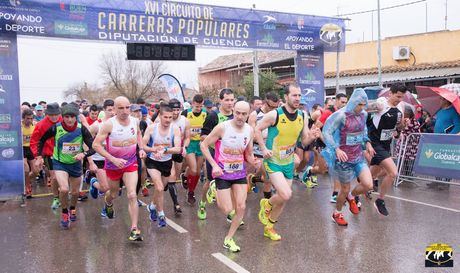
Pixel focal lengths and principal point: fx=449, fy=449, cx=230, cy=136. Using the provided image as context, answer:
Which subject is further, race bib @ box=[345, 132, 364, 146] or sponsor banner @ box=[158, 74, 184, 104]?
sponsor banner @ box=[158, 74, 184, 104]

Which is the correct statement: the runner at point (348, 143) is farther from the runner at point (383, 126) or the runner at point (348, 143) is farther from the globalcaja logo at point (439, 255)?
the globalcaja logo at point (439, 255)

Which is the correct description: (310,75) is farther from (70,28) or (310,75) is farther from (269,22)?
(70,28)

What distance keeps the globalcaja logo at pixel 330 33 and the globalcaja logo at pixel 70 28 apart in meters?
6.82

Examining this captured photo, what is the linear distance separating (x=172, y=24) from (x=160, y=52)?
106 centimetres

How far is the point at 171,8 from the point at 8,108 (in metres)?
4.45

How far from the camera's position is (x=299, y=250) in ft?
18.5

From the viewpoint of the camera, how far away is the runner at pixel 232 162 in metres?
5.68

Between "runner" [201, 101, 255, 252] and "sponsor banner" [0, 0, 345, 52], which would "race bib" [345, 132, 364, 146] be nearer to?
"runner" [201, 101, 255, 252]

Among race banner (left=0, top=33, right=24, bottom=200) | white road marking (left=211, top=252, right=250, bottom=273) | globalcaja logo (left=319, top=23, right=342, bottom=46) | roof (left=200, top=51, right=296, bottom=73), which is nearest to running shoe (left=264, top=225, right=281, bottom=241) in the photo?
white road marking (left=211, top=252, right=250, bottom=273)

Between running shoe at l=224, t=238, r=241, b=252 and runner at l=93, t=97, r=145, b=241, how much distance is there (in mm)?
1285

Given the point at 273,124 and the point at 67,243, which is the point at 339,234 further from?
the point at 67,243

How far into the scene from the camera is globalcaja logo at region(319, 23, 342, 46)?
43.8ft

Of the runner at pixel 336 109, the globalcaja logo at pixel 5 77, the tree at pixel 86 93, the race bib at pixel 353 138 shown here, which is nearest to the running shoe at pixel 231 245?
the race bib at pixel 353 138

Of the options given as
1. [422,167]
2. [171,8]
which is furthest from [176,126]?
[422,167]
